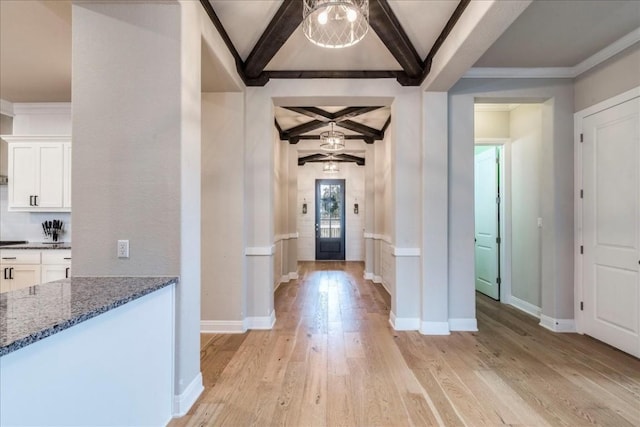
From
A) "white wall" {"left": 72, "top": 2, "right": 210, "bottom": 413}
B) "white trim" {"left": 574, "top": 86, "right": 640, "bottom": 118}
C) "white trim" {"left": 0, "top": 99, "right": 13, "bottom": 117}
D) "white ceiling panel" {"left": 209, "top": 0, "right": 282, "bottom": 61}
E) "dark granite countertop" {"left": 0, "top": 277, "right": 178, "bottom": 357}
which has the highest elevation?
"white ceiling panel" {"left": 209, "top": 0, "right": 282, "bottom": 61}

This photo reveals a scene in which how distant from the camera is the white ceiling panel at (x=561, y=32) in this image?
262 centimetres

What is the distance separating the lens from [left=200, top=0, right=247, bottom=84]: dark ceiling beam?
2.49 metres

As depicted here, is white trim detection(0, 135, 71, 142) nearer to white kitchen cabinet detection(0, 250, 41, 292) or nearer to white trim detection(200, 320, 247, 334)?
white kitchen cabinet detection(0, 250, 41, 292)

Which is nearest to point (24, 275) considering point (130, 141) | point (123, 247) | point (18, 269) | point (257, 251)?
point (18, 269)

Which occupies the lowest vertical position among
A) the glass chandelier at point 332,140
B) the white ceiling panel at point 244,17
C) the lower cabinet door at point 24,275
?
the lower cabinet door at point 24,275

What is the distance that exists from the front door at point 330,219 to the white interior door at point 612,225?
6.53m

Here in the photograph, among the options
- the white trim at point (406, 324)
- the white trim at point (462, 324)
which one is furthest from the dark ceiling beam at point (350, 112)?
the white trim at point (462, 324)

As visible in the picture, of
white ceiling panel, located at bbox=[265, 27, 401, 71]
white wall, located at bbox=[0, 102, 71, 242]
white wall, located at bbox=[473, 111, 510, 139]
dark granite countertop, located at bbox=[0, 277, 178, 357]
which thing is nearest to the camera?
dark granite countertop, located at bbox=[0, 277, 178, 357]

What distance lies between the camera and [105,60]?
2020mm

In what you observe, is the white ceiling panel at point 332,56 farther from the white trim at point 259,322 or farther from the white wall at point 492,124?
the white trim at point 259,322

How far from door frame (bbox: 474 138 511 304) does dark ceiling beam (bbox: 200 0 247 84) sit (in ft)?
10.9

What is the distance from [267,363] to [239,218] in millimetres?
1484

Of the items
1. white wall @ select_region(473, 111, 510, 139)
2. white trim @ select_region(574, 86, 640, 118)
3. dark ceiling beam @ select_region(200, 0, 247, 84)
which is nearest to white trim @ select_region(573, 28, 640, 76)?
white trim @ select_region(574, 86, 640, 118)

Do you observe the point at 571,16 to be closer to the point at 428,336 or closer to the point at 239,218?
the point at 428,336
